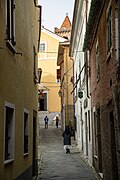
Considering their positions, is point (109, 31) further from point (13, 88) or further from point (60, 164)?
point (60, 164)

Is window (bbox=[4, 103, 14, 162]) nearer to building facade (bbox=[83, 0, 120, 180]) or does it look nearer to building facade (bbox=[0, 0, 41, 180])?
building facade (bbox=[0, 0, 41, 180])

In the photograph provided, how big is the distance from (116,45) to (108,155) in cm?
351

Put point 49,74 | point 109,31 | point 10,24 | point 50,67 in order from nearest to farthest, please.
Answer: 1. point 10,24
2. point 109,31
3. point 49,74
4. point 50,67

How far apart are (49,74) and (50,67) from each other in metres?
1.01

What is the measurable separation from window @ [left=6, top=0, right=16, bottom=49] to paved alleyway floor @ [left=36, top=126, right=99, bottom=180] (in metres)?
6.94

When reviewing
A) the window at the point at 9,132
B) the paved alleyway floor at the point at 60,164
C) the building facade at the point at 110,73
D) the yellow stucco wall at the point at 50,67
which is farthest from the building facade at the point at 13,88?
the yellow stucco wall at the point at 50,67

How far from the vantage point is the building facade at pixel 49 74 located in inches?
1975

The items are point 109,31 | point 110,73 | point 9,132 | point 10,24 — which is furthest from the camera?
point 109,31

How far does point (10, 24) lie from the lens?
8.82 m

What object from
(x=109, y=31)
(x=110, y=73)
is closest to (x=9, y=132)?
(x=110, y=73)

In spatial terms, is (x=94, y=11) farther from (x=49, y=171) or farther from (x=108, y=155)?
(x=49, y=171)

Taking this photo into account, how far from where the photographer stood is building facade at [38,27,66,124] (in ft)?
165

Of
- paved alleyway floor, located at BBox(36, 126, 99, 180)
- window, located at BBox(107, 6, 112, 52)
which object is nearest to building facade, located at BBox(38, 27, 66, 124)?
paved alleyway floor, located at BBox(36, 126, 99, 180)

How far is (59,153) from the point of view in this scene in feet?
77.2
